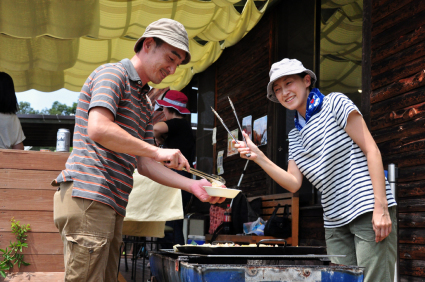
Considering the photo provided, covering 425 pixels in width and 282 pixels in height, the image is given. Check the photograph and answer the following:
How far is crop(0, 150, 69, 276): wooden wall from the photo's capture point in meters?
3.75

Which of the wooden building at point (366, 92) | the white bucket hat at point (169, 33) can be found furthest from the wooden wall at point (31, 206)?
the wooden building at point (366, 92)

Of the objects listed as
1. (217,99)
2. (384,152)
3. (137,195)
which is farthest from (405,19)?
(217,99)

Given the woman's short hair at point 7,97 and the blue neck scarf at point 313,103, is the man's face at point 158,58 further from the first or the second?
the woman's short hair at point 7,97

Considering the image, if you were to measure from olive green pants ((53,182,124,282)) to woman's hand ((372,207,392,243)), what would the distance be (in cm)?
130

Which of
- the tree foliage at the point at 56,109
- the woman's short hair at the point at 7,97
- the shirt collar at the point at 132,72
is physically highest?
the tree foliage at the point at 56,109

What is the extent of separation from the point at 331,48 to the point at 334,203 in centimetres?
402

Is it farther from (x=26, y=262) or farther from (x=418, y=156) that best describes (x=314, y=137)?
(x=26, y=262)

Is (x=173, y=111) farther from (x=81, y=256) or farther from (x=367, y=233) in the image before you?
(x=81, y=256)

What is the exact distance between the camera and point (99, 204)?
197 cm

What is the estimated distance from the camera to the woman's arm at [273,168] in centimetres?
261

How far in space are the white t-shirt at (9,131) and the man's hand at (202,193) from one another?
2597 mm

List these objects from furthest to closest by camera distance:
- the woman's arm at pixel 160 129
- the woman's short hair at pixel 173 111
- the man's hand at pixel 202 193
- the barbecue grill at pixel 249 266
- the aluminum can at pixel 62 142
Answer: the woman's short hair at pixel 173 111 → the woman's arm at pixel 160 129 → the aluminum can at pixel 62 142 → the man's hand at pixel 202 193 → the barbecue grill at pixel 249 266

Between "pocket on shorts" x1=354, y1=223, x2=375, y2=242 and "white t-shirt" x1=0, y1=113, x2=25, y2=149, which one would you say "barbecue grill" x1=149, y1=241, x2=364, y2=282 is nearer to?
"pocket on shorts" x1=354, y1=223, x2=375, y2=242

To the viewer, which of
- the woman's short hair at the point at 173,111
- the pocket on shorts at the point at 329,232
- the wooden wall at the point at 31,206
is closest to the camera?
the pocket on shorts at the point at 329,232
